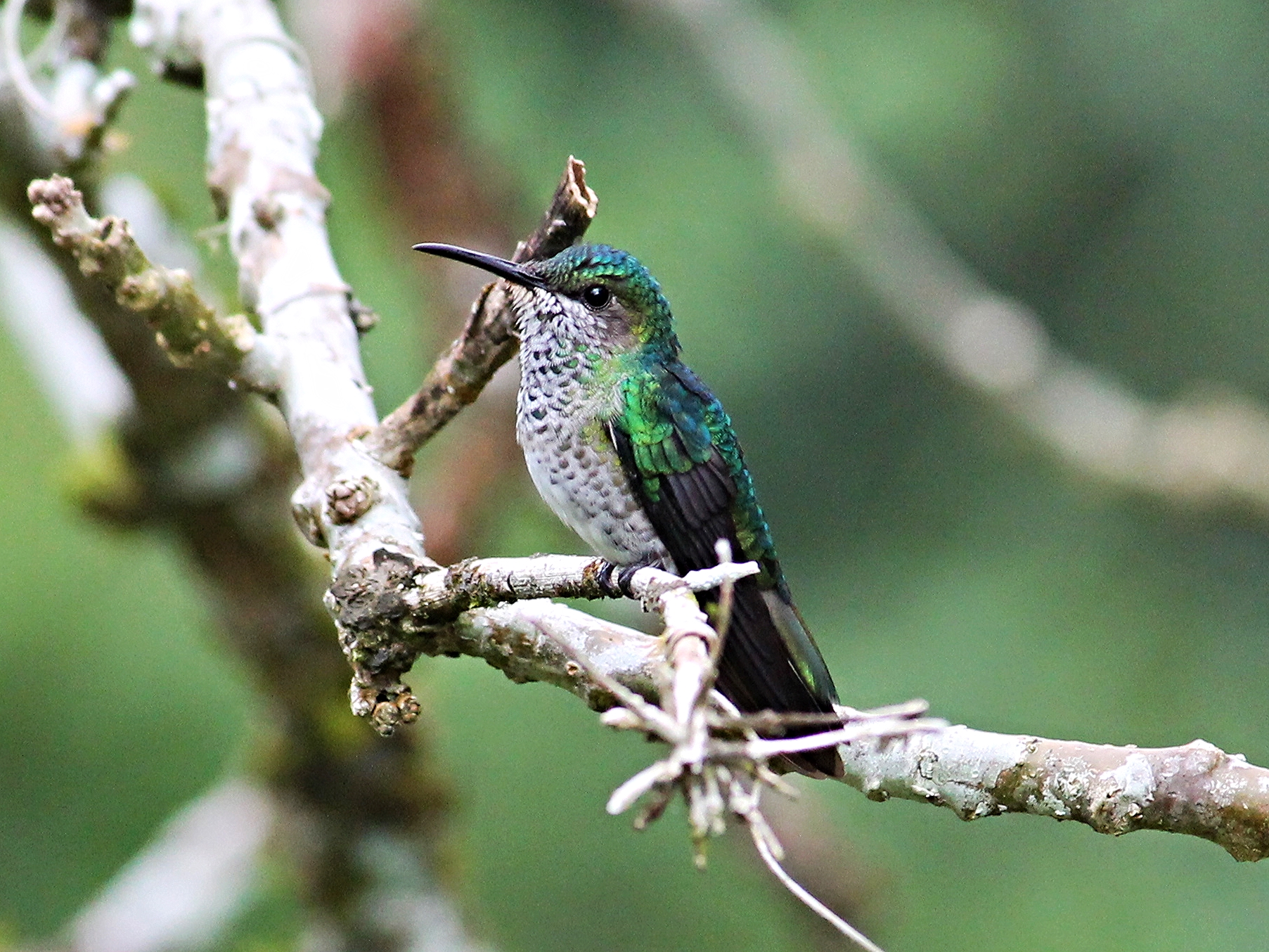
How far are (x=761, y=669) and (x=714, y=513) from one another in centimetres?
46

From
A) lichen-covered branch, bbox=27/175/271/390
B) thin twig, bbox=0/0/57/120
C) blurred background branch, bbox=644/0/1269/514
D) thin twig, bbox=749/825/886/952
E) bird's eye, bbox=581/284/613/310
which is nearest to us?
thin twig, bbox=749/825/886/952

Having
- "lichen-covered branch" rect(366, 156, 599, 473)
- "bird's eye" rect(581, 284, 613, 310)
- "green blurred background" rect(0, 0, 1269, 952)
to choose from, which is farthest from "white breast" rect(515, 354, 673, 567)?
"green blurred background" rect(0, 0, 1269, 952)

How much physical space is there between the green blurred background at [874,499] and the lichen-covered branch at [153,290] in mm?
4381

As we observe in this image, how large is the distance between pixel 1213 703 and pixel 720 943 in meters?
4.11

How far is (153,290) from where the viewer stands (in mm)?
2643

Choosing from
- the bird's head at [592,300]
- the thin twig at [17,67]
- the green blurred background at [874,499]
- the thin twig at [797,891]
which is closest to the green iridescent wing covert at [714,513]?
the bird's head at [592,300]

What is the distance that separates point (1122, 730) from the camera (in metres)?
10.8

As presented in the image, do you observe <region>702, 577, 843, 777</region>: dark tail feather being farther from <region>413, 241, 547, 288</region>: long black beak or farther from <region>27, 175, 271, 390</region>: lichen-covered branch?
<region>27, 175, 271, 390</region>: lichen-covered branch

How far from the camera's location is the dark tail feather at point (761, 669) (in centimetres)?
280

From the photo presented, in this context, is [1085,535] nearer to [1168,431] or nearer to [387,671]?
[1168,431]

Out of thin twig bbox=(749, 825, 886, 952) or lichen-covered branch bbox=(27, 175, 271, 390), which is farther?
lichen-covered branch bbox=(27, 175, 271, 390)

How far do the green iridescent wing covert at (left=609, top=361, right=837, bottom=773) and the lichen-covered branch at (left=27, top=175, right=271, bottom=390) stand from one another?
2.59 feet

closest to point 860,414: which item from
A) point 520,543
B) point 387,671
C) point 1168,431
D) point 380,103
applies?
point 520,543

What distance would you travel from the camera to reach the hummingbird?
122 inches
